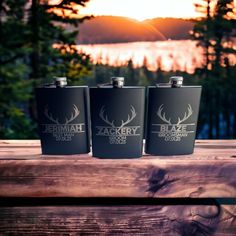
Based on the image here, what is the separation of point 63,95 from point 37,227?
0.39m

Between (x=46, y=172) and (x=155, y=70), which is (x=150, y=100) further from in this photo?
(x=155, y=70)

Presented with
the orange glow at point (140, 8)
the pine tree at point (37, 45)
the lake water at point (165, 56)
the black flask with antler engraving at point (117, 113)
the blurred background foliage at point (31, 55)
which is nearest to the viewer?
the black flask with antler engraving at point (117, 113)

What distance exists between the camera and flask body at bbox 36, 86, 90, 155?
4.16ft

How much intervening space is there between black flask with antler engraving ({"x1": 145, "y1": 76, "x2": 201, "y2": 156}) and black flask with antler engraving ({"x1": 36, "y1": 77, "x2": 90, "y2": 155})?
0.19 metres

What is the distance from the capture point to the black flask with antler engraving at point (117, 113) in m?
1.23

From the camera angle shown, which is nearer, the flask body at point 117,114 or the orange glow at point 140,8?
the flask body at point 117,114

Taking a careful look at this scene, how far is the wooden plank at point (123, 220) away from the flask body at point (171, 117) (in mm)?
183

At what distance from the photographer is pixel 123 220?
50.0 inches

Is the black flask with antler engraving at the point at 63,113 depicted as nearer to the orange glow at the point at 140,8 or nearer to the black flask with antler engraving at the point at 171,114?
the black flask with antler engraving at the point at 171,114

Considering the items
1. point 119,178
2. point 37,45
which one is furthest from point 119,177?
point 37,45

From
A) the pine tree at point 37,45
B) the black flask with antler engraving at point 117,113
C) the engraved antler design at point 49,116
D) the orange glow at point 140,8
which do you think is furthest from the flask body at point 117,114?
the pine tree at point 37,45

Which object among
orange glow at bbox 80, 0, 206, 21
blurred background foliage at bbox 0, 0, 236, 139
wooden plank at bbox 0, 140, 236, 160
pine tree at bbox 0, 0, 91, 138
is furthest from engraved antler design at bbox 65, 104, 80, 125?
pine tree at bbox 0, 0, 91, 138

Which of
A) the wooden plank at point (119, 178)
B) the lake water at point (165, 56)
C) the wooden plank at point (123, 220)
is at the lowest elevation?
the lake water at point (165, 56)

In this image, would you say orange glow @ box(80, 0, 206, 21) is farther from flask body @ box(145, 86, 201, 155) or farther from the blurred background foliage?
flask body @ box(145, 86, 201, 155)
